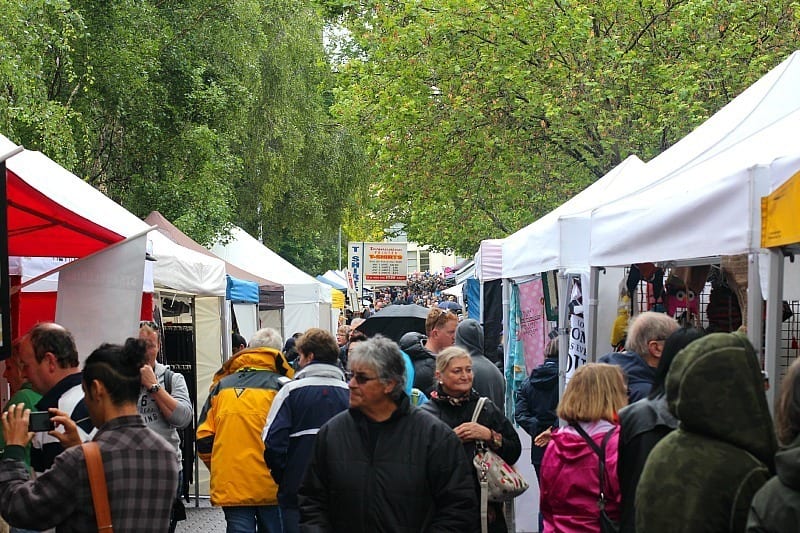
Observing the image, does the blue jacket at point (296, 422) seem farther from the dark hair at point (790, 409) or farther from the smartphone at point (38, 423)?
the dark hair at point (790, 409)

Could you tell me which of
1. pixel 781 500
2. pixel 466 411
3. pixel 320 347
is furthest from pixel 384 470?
pixel 320 347

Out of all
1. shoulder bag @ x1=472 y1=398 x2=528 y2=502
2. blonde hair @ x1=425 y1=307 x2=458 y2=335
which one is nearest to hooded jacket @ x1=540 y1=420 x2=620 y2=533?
shoulder bag @ x1=472 y1=398 x2=528 y2=502

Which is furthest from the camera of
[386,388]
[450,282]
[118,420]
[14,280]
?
[450,282]

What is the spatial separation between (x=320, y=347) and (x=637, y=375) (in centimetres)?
206

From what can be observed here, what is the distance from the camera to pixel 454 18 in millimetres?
20750

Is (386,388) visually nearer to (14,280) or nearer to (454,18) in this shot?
(14,280)

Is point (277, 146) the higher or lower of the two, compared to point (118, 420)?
higher

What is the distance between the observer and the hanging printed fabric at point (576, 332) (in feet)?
30.5

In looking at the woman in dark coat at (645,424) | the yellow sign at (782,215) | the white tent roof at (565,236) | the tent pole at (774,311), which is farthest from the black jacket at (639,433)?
the white tent roof at (565,236)

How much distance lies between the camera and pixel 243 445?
770cm

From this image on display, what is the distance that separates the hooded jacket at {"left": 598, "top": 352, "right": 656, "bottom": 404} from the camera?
6.14 meters

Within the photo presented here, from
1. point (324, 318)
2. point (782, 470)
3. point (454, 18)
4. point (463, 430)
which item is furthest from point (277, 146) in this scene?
point (782, 470)

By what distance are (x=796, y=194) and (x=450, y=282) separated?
53.9 meters

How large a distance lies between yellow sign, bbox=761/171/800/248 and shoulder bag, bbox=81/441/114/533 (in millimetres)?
2660
